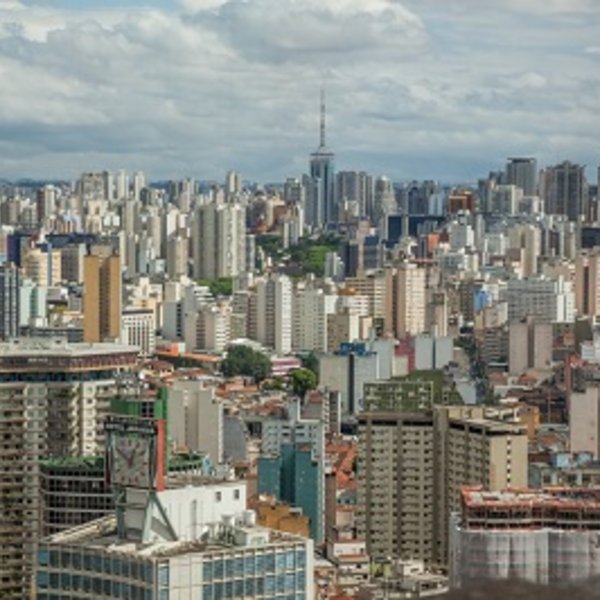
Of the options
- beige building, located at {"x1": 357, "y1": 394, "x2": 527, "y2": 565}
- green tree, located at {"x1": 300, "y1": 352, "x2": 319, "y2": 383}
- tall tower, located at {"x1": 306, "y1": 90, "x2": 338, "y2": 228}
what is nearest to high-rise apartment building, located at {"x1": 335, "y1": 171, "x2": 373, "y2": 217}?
tall tower, located at {"x1": 306, "y1": 90, "x2": 338, "y2": 228}

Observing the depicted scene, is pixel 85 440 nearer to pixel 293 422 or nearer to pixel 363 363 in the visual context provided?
pixel 293 422

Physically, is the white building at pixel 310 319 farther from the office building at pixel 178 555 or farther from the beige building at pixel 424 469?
the office building at pixel 178 555

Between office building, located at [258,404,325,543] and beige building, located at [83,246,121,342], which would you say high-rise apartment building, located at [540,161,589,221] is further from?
office building, located at [258,404,325,543]

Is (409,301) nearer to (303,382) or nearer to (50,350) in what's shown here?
(303,382)

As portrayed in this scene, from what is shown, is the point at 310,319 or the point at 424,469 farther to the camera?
the point at 310,319

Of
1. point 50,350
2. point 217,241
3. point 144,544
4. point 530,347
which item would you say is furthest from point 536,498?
point 217,241

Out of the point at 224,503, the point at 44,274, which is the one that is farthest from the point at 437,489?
the point at 44,274

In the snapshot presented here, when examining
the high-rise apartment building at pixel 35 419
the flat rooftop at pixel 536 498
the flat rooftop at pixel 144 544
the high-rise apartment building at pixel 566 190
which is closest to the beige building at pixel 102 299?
the high-rise apartment building at pixel 35 419
